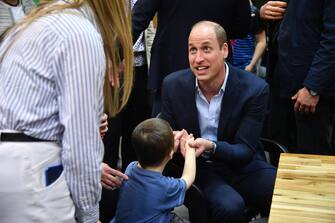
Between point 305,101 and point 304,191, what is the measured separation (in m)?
1.13

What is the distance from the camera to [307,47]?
284 centimetres

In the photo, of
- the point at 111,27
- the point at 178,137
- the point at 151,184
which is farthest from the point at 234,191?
the point at 111,27

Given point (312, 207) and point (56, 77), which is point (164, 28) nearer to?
point (312, 207)

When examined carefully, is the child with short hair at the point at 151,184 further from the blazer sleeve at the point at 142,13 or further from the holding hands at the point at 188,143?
the blazer sleeve at the point at 142,13

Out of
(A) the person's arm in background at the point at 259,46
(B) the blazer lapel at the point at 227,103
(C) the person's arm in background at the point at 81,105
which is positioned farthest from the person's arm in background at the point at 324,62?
(C) the person's arm in background at the point at 81,105

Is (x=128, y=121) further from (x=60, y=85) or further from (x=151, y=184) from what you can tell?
(x=60, y=85)

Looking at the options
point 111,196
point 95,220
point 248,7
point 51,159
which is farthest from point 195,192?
point 248,7

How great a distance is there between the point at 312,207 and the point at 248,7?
5.42 ft

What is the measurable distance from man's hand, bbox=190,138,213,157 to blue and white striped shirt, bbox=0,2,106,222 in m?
1.14

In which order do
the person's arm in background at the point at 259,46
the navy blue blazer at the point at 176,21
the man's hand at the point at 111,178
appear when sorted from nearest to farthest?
the man's hand at the point at 111,178
the navy blue blazer at the point at 176,21
the person's arm in background at the point at 259,46

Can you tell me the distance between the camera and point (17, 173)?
125 cm

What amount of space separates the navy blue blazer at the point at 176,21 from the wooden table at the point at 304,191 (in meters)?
1.09

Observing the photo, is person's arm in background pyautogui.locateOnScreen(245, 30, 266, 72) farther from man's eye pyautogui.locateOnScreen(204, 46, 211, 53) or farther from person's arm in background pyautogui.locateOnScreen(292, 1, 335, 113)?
man's eye pyautogui.locateOnScreen(204, 46, 211, 53)

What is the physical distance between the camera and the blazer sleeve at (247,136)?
2488 mm
